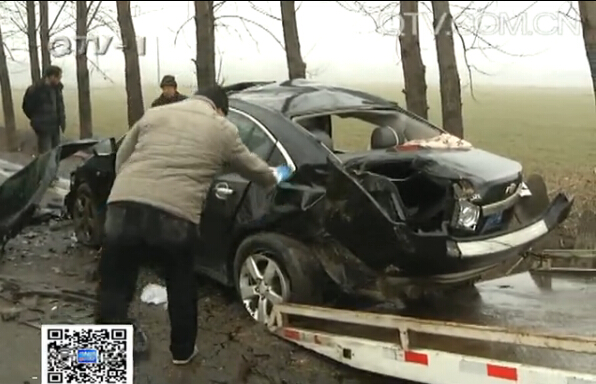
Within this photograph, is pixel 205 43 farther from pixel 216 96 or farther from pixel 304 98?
pixel 216 96

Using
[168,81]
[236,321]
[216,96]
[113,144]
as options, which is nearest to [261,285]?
[236,321]

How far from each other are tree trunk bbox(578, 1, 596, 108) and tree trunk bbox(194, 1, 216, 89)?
353cm

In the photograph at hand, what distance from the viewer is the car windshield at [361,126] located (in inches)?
241

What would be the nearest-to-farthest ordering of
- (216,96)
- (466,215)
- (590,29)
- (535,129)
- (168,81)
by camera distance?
(216,96) → (466,215) → (590,29) → (535,129) → (168,81)

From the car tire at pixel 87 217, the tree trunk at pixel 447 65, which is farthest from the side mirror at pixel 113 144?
the tree trunk at pixel 447 65

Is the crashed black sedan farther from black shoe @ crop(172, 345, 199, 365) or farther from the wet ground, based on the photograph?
black shoe @ crop(172, 345, 199, 365)

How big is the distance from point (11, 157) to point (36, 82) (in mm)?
862

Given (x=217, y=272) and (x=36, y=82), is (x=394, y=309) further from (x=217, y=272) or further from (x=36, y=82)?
(x=36, y=82)

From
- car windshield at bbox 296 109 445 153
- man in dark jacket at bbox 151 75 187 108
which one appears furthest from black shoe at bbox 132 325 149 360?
man in dark jacket at bbox 151 75 187 108

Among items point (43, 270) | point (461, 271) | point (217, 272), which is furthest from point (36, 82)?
point (461, 271)

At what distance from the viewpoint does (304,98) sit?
6.25m

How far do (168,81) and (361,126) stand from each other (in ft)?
8.35

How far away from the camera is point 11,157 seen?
9398mm

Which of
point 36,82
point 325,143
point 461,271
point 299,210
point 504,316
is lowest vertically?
point 504,316
